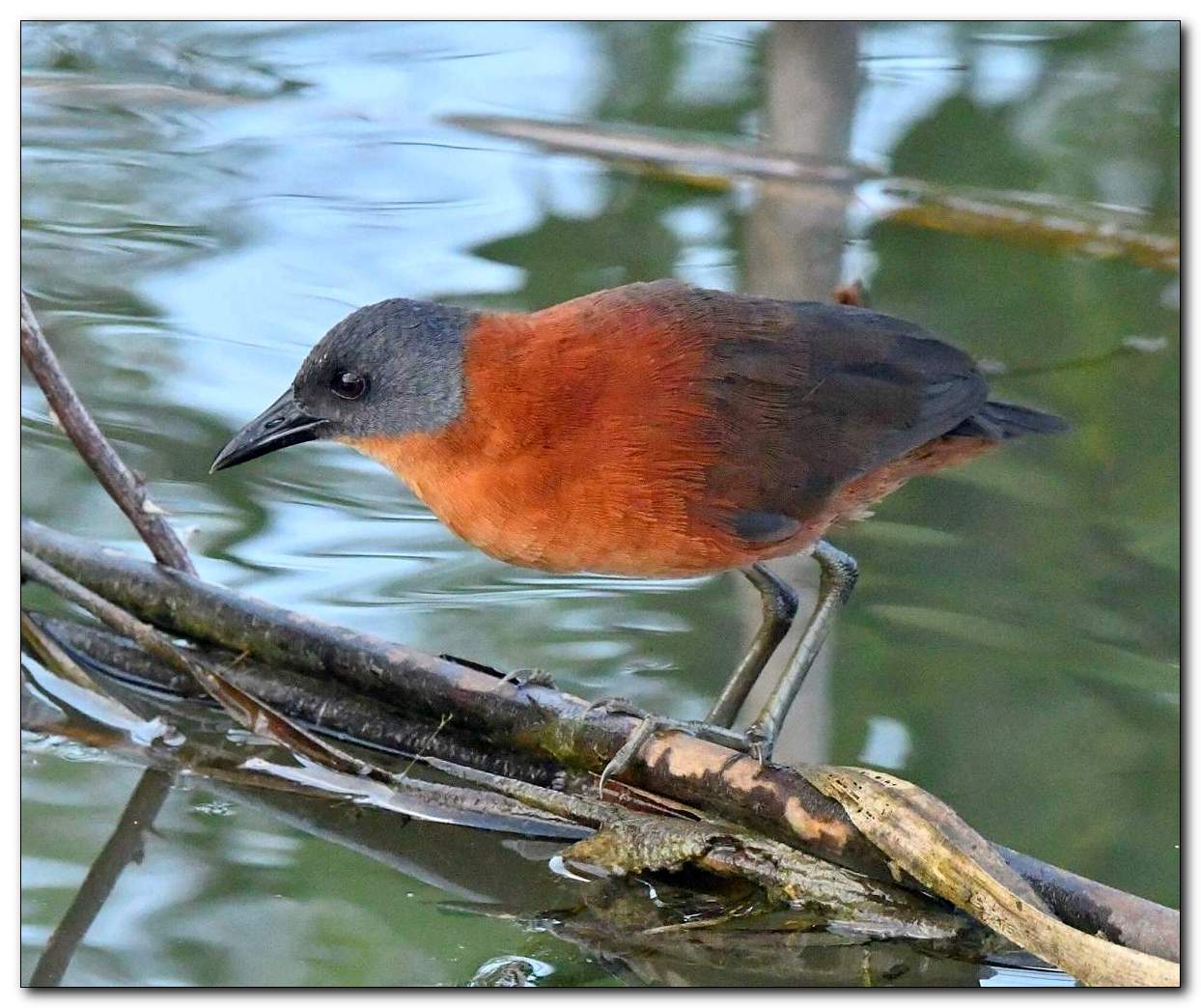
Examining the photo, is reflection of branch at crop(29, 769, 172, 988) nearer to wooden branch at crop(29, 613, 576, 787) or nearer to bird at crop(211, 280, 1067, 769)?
wooden branch at crop(29, 613, 576, 787)

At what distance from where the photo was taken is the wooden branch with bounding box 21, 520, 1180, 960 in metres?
2.79

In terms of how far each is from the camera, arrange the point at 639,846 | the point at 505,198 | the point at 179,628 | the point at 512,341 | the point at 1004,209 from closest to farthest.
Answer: the point at 639,846
the point at 512,341
the point at 179,628
the point at 1004,209
the point at 505,198

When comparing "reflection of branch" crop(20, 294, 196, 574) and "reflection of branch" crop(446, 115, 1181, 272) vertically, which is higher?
"reflection of branch" crop(446, 115, 1181, 272)

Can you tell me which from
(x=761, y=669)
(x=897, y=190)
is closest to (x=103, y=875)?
(x=761, y=669)

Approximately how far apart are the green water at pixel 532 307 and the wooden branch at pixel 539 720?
0.25 meters

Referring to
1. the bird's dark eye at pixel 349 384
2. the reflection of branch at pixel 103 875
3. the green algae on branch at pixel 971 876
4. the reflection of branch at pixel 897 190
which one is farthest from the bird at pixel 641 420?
the reflection of branch at pixel 897 190

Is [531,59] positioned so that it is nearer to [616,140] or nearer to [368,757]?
[616,140]

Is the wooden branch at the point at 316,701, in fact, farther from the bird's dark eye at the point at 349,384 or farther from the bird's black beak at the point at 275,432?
the bird's dark eye at the point at 349,384

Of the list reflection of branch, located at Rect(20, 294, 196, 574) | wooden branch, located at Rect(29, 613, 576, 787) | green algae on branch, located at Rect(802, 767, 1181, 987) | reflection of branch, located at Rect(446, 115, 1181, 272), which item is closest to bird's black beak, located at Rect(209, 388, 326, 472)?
reflection of branch, located at Rect(20, 294, 196, 574)

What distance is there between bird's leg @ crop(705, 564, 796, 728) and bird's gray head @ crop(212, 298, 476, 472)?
0.84 meters

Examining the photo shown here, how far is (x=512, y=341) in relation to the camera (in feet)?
11.0

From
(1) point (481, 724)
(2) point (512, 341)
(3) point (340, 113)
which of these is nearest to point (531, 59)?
(3) point (340, 113)

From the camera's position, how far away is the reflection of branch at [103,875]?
271 centimetres

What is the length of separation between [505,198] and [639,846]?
317 cm
